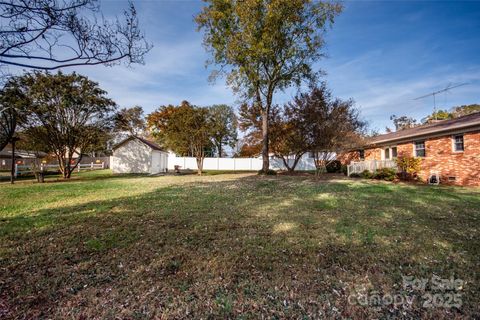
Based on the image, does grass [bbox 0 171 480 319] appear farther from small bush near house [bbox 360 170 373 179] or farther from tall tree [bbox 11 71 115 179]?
tall tree [bbox 11 71 115 179]

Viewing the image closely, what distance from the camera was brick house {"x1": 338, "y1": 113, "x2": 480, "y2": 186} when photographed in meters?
10.7

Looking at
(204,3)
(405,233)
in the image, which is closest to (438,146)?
(405,233)

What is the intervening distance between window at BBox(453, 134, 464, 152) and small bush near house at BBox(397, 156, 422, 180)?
182 cm

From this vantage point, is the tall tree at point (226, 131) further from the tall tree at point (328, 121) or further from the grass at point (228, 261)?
the grass at point (228, 261)

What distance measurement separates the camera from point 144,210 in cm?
578

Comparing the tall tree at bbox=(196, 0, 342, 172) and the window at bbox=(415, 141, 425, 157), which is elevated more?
the tall tree at bbox=(196, 0, 342, 172)

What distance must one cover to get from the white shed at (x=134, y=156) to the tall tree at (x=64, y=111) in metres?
5.54

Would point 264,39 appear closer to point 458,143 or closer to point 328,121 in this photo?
point 328,121

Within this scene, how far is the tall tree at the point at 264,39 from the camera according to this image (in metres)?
14.1

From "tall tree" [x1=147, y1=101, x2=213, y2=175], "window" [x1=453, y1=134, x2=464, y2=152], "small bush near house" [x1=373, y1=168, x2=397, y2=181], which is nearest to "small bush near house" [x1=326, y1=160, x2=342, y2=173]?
"small bush near house" [x1=373, y1=168, x2=397, y2=181]

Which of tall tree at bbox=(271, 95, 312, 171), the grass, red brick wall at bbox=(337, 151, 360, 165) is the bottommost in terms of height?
the grass

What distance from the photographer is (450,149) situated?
1182 centimetres

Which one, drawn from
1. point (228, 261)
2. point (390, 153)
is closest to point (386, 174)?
point (390, 153)

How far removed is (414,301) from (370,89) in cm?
2171
